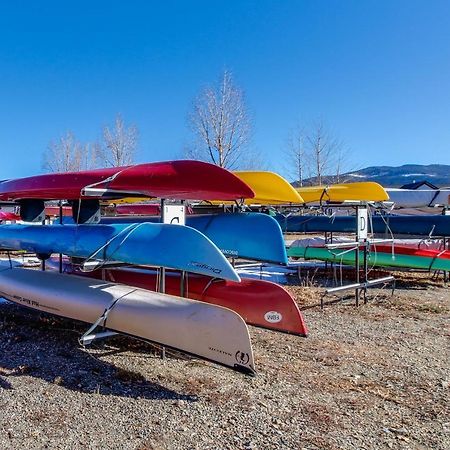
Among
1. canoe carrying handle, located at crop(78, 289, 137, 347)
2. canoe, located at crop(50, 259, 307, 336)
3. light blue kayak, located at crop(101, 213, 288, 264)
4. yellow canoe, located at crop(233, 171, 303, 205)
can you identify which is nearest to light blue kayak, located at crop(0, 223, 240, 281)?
canoe carrying handle, located at crop(78, 289, 137, 347)

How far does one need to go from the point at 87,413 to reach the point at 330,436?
4.85ft

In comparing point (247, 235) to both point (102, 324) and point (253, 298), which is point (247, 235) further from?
point (102, 324)

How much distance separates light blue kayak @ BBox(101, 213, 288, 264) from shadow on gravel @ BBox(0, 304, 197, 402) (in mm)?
1342

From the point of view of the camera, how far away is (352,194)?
6875mm

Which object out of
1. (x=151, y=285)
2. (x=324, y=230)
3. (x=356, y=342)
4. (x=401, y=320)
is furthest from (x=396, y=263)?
(x=151, y=285)

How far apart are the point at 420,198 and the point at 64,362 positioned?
860cm

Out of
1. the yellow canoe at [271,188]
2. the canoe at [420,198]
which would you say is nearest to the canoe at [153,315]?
the yellow canoe at [271,188]

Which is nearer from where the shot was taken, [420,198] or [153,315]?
[153,315]

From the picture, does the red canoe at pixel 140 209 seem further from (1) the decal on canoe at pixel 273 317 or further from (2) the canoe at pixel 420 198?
(1) the decal on canoe at pixel 273 317

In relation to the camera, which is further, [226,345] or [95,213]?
[95,213]

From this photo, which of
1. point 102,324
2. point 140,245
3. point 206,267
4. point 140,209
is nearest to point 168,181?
point 140,245

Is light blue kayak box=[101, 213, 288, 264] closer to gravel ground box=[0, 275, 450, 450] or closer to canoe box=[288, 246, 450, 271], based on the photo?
gravel ground box=[0, 275, 450, 450]

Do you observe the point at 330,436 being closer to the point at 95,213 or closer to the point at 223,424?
the point at 223,424

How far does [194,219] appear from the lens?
5605 mm
